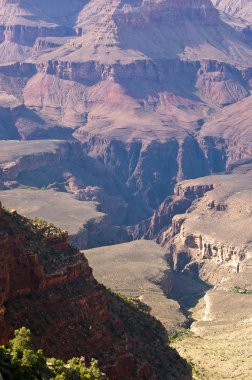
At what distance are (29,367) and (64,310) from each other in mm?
15017

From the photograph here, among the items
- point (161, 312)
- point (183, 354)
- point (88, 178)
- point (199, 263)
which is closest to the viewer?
point (183, 354)

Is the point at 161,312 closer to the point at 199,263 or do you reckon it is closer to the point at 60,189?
the point at 199,263

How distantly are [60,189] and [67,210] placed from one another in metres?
29.6

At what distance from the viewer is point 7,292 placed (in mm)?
43844

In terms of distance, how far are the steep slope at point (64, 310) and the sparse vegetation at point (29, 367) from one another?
6.57 metres

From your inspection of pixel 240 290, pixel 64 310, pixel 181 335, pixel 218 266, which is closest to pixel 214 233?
pixel 218 266

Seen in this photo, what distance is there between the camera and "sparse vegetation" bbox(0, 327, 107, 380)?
30.1 m

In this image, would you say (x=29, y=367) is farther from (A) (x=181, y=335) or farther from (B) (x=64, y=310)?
(A) (x=181, y=335)

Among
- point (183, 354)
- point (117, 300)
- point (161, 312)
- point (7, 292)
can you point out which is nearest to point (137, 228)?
point (161, 312)

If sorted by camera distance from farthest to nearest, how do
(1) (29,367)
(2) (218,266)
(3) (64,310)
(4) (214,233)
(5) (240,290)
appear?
(4) (214,233) < (2) (218,266) < (5) (240,290) < (3) (64,310) < (1) (29,367)

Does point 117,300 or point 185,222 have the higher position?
point 117,300

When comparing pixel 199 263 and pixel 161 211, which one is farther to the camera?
pixel 161 211

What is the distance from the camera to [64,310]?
45594 millimetres

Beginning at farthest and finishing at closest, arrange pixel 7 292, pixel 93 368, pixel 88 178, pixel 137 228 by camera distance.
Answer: pixel 88 178 → pixel 137 228 → pixel 7 292 → pixel 93 368
